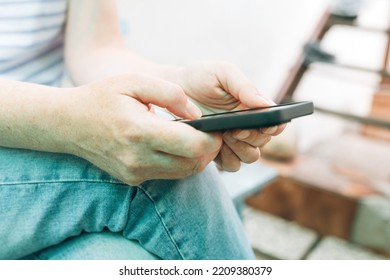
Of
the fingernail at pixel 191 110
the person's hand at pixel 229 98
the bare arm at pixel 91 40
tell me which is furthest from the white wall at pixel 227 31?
the fingernail at pixel 191 110

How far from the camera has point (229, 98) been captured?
0.57m

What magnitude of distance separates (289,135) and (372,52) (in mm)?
953

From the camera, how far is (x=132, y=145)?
41cm

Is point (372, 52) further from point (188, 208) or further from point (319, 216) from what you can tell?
point (188, 208)

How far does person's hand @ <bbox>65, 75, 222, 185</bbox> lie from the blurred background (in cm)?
55

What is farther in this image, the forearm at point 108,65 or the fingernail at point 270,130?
the forearm at point 108,65

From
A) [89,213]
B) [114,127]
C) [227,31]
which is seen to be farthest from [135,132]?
[227,31]

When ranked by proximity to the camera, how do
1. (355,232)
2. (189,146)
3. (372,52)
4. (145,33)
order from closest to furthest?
(189,146) < (355,232) < (145,33) < (372,52)

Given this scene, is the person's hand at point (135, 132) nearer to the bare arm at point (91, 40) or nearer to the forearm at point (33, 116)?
the forearm at point (33, 116)

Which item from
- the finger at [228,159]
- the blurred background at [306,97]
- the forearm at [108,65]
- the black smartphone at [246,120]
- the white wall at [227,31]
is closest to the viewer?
the black smartphone at [246,120]

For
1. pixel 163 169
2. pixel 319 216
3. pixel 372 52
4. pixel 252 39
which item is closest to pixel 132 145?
pixel 163 169

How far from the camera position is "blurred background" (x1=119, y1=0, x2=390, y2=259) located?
131 cm

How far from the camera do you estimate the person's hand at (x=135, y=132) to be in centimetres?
40

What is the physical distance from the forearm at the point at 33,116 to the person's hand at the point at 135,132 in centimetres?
2
